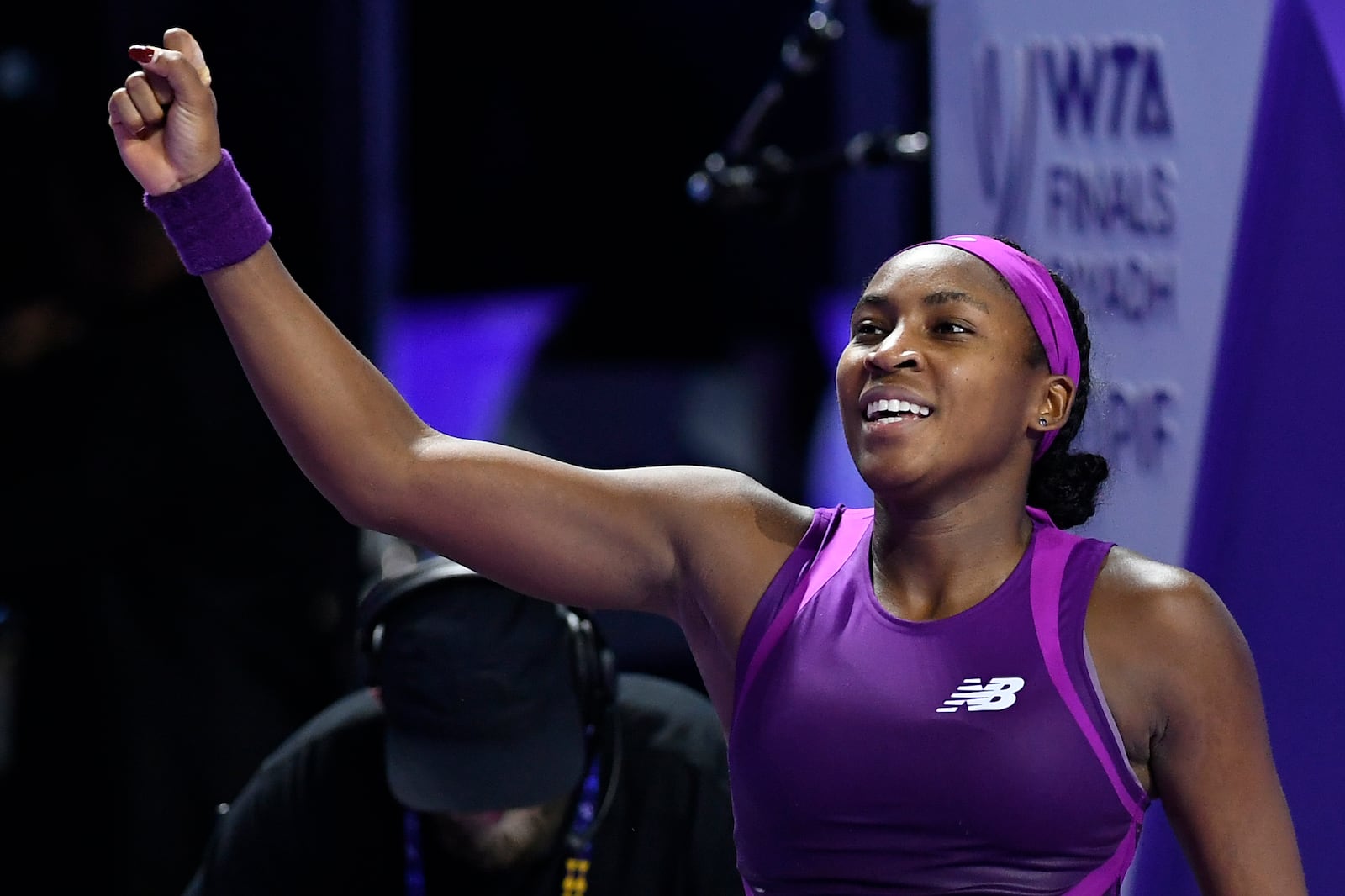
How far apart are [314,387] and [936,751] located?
2.33 ft

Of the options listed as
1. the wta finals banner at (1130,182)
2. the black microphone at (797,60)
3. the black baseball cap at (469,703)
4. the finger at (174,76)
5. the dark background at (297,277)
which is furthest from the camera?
the dark background at (297,277)

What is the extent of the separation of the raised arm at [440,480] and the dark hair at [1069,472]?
0.28 metres

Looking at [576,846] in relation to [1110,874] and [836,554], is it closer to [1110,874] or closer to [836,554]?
[836,554]

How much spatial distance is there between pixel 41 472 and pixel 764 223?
84.4 inches

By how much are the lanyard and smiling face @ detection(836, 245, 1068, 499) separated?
930 millimetres

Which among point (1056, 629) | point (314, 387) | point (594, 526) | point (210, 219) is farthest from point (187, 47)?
point (1056, 629)

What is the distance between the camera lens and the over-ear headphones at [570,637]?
2467 millimetres

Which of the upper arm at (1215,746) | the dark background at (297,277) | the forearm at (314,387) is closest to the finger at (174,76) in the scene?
the forearm at (314,387)

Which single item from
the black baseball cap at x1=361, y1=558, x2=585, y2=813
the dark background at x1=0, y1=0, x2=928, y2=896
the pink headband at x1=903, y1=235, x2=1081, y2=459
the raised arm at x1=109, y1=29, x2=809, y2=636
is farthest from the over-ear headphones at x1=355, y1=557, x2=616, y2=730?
the dark background at x1=0, y1=0, x2=928, y2=896

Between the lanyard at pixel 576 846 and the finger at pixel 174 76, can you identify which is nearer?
the finger at pixel 174 76

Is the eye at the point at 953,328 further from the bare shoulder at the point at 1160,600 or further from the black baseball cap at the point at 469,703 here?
the black baseball cap at the point at 469,703

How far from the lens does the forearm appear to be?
172 centimetres

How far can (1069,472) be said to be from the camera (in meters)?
1.97

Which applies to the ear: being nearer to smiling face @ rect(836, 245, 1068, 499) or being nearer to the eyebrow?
smiling face @ rect(836, 245, 1068, 499)
